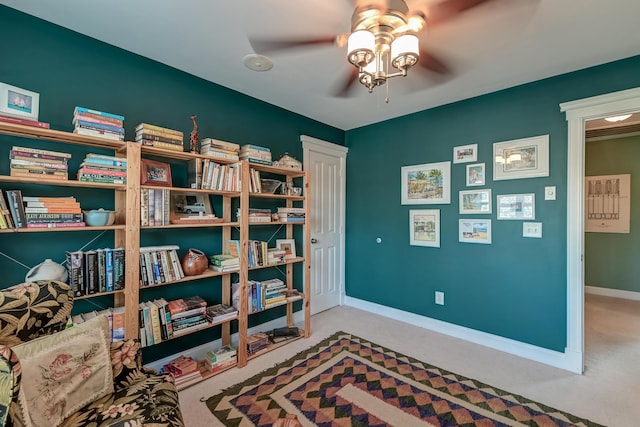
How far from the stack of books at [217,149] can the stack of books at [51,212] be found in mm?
944

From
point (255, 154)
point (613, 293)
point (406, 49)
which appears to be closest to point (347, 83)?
point (406, 49)

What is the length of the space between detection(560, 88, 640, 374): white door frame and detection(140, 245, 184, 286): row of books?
319 cm

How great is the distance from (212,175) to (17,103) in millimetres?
1123

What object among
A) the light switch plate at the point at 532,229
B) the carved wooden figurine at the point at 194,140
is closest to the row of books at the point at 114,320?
the carved wooden figurine at the point at 194,140

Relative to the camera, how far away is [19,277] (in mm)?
1691

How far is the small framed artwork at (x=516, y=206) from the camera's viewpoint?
251 centimetres

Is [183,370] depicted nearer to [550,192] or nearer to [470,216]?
[470,216]

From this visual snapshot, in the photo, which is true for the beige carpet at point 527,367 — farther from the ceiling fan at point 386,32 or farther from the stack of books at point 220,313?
the ceiling fan at point 386,32

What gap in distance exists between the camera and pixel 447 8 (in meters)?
1.33

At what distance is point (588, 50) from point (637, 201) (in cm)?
357

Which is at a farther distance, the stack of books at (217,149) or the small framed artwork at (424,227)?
the small framed artwork at (424,227)

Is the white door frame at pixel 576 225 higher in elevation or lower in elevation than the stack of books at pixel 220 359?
higher

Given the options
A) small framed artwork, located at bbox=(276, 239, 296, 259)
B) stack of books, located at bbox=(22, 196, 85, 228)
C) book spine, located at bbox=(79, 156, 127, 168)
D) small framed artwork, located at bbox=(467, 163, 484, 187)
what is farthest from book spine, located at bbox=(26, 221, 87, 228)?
small framed artwork, located at bbox=(467, 163, 484, 187)

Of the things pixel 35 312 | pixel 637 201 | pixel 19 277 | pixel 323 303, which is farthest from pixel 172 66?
pixel 637 201
